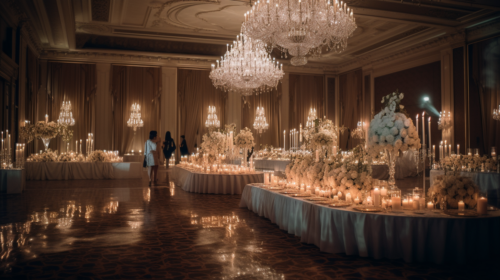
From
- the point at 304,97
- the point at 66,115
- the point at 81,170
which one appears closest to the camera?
the point at 81,170

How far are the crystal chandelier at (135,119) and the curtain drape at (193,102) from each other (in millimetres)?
1803

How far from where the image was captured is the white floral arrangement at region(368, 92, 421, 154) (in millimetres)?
3958

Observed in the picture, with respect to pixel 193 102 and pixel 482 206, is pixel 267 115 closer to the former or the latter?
pixel 193 102

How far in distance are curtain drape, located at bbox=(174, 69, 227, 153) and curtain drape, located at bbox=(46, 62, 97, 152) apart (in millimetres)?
3666

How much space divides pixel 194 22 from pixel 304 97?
24.6ft

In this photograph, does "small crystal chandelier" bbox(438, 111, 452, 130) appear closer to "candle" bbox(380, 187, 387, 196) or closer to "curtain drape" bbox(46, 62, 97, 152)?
"candle" bbox(380, 187, 387, 196)

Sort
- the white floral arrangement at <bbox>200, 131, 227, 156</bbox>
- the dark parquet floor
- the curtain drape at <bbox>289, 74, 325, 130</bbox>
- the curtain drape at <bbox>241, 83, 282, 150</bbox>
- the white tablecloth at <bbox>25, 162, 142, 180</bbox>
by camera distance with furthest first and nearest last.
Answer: the curtain drape at <bbox>289, 74, 325, 130</bbox> → the curtain drape at <bbox>241, 83, 282, 150</bbox> → the white tablecloth at <bbox>25, 162, 142, 180</bbox> → the white floral arrangement at <bbox>200, 131, 227, 156</bbox> → the dark parquet floor

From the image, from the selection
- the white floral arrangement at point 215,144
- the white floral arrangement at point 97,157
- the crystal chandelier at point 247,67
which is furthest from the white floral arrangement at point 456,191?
the white floral arrangement at point 97,157

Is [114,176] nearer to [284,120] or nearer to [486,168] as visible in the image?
[284,120]

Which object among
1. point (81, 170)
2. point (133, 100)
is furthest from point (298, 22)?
point (133, 100)

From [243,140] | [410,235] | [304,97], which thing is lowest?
[410,235]

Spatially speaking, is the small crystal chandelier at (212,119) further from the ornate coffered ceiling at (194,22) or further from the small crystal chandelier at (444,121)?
the small crystal chandelier at (444,121)

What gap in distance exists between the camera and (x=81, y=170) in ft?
40.6

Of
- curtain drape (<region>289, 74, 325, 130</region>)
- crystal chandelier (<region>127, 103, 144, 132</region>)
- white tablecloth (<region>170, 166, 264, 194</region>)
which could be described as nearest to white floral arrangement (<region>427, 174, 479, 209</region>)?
white tablecloth (<region>170, 166, 264, 194</region>)
